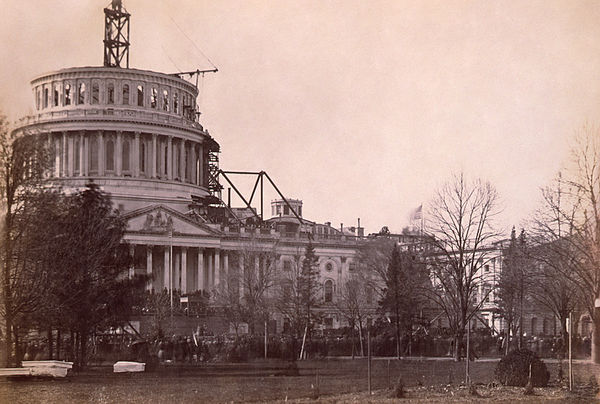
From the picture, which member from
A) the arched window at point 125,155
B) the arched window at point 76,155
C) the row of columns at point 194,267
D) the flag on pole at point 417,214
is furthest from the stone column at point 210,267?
the flag on pole at point 417,214

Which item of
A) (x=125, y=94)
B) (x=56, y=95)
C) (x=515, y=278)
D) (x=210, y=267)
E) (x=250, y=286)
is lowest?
(x=250, y=286)

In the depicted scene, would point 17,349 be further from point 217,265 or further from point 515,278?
point 217,265

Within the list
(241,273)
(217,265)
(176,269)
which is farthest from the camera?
(217,265)

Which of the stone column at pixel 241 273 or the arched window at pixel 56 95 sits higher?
the arched window at pixel 56 95

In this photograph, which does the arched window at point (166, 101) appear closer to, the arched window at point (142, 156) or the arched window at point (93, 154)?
the arched window at point (142, 156)

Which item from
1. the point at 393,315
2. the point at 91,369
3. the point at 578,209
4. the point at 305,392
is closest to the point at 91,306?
the point at 91,369

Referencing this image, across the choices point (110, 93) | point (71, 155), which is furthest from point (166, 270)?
point (110, 93)
